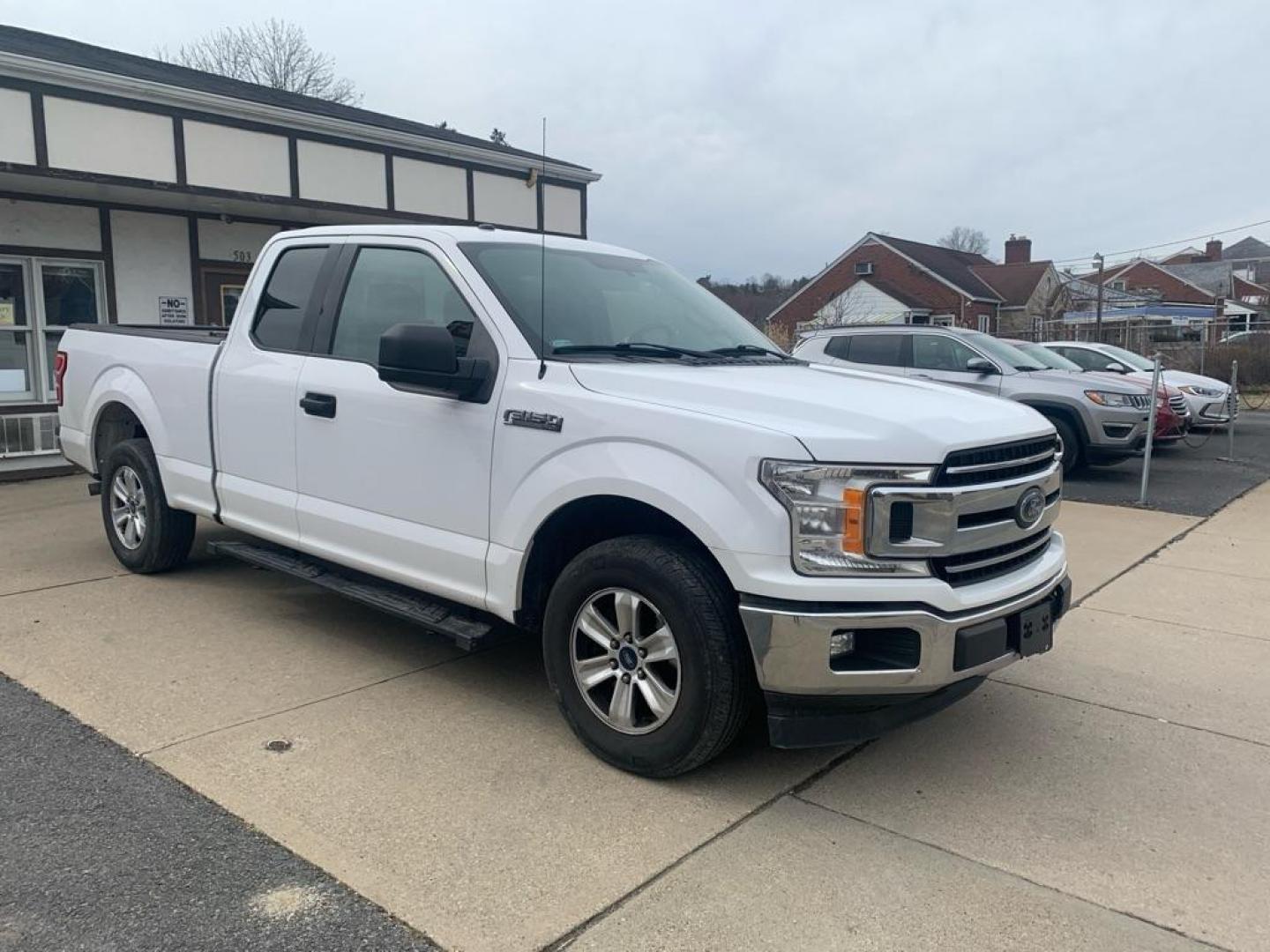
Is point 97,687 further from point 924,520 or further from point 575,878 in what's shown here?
point 924,520

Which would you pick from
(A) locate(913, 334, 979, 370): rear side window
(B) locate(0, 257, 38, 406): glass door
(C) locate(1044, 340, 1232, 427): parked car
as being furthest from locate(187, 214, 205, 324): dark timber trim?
(C) locate(1044, 340, 1232, 427): parked car

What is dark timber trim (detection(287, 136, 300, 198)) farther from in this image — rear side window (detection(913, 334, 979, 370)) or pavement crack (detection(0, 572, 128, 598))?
rear side window (detection(913, 334, 979, 370))

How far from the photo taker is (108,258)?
35.5ft

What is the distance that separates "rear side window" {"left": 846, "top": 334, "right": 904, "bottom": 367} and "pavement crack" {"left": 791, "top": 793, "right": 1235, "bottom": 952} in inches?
356

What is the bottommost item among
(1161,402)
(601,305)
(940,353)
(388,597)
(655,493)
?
(388,597)

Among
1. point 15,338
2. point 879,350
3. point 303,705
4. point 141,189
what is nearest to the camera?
point 303,705

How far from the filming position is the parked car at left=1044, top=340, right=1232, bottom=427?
1468cm

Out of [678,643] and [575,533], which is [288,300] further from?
[678,643]

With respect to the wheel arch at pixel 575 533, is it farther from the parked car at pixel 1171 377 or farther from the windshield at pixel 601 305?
the parked car at pixel 1171 377

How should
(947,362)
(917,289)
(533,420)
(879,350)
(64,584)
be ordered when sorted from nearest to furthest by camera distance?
(533,420)
(64,584)
(947,362)
(879,350)
(917,289)

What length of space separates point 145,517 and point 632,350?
3661 mm

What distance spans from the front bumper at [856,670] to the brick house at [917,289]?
4008 centimetres

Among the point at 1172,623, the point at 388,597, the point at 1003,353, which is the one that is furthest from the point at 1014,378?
the point at 388,597

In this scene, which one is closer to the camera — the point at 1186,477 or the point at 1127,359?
the point at 1186,477
